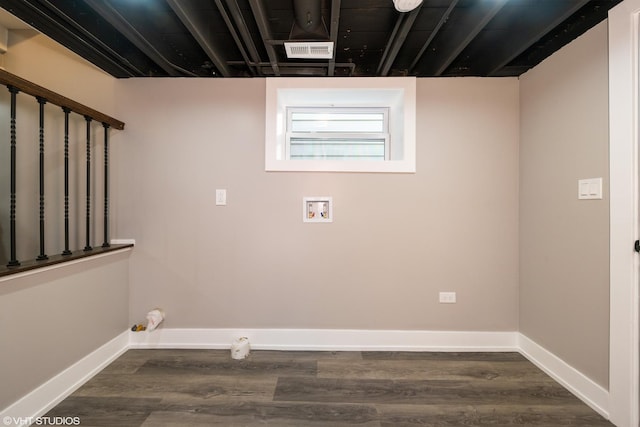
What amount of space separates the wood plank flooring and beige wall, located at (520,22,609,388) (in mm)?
364

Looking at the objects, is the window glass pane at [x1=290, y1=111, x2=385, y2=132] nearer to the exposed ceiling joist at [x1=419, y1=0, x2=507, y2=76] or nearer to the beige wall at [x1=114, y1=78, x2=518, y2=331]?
the beige wall at [x1=114, y1=78, x2=518, y2=331]

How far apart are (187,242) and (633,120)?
2.95 meters

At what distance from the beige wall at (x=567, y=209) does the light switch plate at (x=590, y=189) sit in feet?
0.09

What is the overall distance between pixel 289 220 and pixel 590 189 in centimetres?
199

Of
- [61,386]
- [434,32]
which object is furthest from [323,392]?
[434,32]

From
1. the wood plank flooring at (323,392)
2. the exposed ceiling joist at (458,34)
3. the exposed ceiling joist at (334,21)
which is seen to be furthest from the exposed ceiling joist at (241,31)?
the wood plank flooring at (323,392)

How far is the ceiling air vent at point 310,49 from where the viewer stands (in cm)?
177

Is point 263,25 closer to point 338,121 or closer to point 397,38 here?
point 397,38

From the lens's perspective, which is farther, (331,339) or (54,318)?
(331,339)

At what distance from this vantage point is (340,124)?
8.49 ft

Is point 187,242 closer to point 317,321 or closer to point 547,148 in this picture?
point 317,321

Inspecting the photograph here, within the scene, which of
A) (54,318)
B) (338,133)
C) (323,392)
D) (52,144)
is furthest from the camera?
(338,133)

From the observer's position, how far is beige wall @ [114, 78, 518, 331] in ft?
7.34

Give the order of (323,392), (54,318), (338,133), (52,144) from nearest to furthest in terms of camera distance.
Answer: (54,318) → (323,392) → (52,144) → (338,133)
